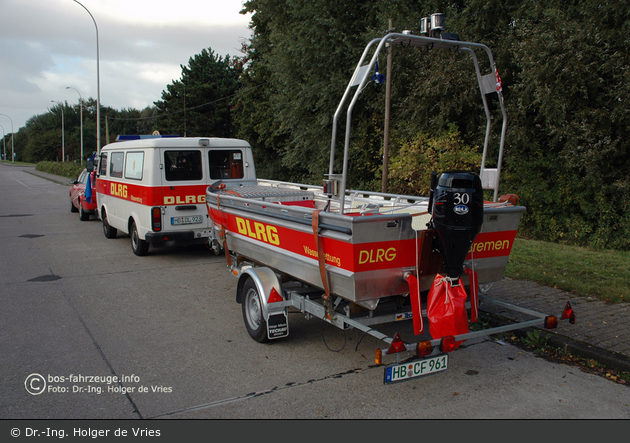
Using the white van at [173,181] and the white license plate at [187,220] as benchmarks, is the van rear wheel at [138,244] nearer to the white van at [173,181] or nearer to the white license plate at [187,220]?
the white van at [173,181]

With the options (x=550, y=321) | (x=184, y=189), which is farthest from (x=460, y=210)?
(x=184, y=189)

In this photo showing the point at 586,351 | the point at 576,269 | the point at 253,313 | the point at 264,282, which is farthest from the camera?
the point at 576,269

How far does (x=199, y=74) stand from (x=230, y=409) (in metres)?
47.9

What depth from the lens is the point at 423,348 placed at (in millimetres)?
3428

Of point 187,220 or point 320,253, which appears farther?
point 187,220

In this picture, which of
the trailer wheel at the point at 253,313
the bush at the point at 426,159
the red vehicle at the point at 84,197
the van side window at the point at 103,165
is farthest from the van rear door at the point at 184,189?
the bush at the point at 426,159

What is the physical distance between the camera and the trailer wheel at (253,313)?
16.5ft

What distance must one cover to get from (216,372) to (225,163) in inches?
237

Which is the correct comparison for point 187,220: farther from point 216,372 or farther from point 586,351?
point 586,351

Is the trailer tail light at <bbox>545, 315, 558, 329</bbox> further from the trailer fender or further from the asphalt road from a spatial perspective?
the trailer fender

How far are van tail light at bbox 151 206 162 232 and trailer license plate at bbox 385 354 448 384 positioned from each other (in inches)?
261

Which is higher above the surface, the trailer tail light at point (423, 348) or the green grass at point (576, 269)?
the trailer tail light at point (423, 348)

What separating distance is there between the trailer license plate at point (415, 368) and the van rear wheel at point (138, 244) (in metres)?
7.49

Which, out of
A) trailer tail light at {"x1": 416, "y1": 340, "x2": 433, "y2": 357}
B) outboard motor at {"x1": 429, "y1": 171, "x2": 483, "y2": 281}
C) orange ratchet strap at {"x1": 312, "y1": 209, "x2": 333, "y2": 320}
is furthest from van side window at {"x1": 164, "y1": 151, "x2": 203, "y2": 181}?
trailer tail light at {"x1": 416, "y1": 340, "x2": 433, "y2": 357}
